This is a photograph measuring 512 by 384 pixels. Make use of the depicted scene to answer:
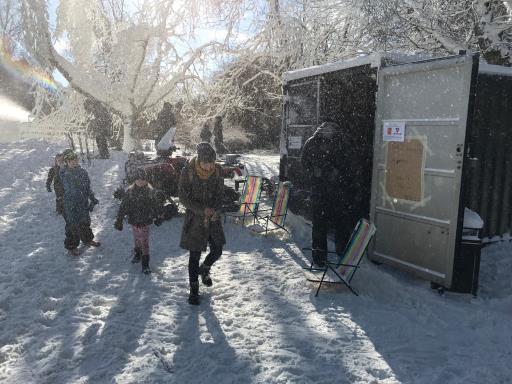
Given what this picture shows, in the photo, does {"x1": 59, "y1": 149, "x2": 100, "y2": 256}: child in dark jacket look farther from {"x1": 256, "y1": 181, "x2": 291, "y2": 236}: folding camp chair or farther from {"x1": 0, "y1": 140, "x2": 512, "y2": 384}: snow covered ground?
{"x1": 256, "y1": 181, "x2": 291, "y2": 236}: folding camp chair

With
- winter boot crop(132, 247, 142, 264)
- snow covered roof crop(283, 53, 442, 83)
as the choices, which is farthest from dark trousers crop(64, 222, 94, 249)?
snow covered roof crop(283, 53, 442, 83)

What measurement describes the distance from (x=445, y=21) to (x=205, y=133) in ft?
37.4

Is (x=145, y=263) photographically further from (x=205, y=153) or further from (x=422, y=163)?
(x=422, y=163)

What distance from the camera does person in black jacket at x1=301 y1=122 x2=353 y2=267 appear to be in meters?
5.66

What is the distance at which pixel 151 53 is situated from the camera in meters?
16.5

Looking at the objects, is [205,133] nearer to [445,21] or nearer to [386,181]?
[445,21]

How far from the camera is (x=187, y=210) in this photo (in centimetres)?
458

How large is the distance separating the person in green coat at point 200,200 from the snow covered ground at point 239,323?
2.41ft

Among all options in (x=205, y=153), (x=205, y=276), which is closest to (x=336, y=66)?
(x=205, y=153)

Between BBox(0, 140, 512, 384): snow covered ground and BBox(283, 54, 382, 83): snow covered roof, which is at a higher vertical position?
BBox(283, 54, 382, 83): snow covered roof

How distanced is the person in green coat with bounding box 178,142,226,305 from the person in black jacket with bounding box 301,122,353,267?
1.63m

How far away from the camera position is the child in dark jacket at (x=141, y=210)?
226 inches

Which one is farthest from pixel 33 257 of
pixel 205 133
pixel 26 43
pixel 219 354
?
pixel 205 133

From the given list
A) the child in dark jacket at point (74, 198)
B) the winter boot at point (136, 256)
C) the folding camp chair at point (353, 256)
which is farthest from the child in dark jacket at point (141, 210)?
the folding camp chair at point (353, 256)
